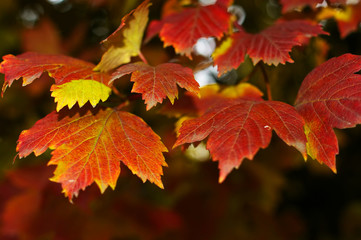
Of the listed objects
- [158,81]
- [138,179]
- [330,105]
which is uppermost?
[158,81]

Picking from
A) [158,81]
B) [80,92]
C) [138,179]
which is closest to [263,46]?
[158,81]

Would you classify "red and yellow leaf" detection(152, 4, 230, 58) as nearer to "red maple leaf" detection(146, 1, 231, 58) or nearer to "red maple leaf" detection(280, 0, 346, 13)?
"red maple leaf" detection(146, 1, 231, 58)

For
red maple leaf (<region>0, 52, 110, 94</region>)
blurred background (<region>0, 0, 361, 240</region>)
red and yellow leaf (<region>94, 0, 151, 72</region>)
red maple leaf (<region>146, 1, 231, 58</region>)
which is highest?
red maple leaf (<region>0, 52, 110, 94</region>)

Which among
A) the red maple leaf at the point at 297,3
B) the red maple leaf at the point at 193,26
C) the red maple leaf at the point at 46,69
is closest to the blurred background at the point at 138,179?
the red maple leaf at the point at 297,3

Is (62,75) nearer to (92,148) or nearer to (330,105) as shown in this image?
(92,148)

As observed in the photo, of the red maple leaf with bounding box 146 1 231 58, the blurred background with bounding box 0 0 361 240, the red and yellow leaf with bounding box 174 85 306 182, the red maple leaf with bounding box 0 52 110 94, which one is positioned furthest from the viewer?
the blurred background with bounding box 0 0 361 240

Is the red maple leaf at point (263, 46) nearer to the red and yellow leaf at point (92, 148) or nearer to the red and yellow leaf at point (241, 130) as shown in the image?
the red and yellow leaf at point (241, 130)

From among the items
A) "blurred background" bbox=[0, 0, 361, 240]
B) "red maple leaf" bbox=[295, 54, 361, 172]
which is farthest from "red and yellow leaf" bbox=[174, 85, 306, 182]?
"blurred background" bbox=[0, 0, 361, 240]
